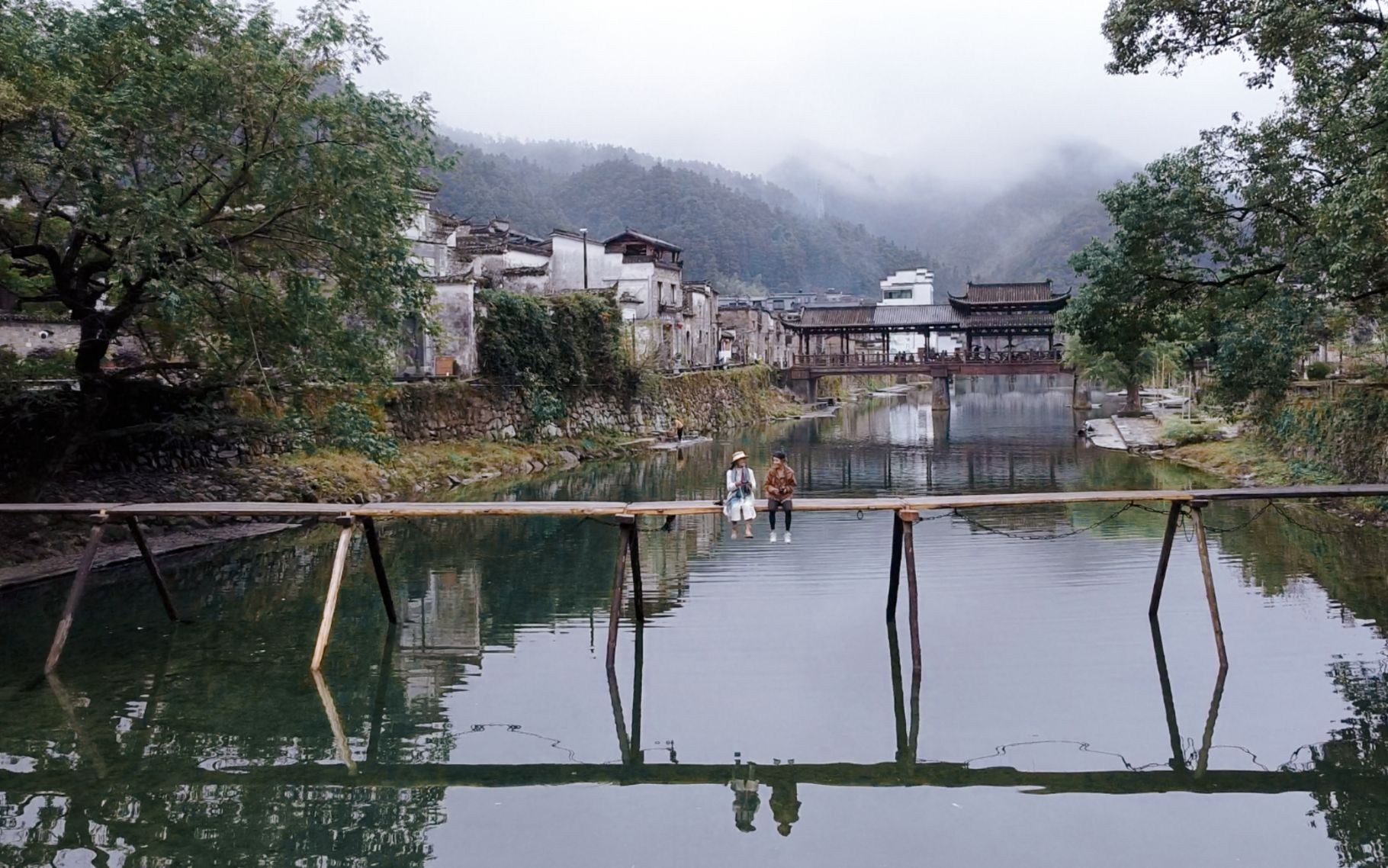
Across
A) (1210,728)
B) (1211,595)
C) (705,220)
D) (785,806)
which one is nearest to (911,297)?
(705,220)

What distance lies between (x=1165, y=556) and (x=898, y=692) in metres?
4.78

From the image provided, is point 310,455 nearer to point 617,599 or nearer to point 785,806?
point 617,599

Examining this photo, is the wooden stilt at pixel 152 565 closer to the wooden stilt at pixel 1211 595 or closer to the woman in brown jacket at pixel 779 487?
the woman in brown jacket at pixel 779 487

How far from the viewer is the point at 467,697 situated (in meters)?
11.9

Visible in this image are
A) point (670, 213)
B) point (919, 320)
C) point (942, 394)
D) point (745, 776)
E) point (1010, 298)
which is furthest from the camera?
point (670, 213)

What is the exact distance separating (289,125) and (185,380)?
25.3 ft

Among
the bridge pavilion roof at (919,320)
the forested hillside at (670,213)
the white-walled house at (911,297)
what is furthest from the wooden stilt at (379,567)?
the white-walled house at (911,297)

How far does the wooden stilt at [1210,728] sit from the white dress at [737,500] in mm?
5601

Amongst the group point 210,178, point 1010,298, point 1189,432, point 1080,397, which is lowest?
point 1189,432

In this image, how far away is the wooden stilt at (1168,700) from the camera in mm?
10125

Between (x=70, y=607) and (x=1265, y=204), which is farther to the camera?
(x=1265, y=204)

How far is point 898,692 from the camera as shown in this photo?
475 inches

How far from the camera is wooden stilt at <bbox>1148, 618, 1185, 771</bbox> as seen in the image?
33.2 ft

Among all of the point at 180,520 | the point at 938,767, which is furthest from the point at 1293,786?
the point at 180,520
